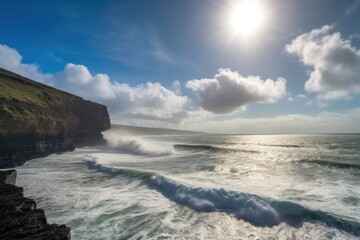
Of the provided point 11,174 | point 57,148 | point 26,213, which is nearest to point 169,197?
point 26,213

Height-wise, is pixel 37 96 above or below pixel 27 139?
above

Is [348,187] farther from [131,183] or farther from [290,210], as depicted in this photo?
[131,183]

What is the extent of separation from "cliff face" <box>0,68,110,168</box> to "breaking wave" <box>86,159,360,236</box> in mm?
28113

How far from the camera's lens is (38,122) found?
4294 cm

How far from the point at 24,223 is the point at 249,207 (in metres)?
10.8

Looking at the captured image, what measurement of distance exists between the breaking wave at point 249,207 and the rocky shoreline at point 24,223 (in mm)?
7748

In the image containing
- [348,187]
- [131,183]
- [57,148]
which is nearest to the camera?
[348,187]

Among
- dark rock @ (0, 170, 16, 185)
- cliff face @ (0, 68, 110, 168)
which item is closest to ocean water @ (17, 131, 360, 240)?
dark rock @ (0, 170, 16, 185)

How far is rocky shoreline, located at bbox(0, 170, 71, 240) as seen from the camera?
753 centimetres

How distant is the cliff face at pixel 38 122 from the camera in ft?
116

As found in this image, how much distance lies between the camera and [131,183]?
19.3 metres

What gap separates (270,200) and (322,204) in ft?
10.2

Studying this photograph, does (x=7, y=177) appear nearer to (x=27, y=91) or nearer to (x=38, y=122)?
(x=38, y=122)

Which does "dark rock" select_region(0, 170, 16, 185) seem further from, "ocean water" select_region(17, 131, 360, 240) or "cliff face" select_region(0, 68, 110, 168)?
"cliff face" select_region(0, 68, 110, 168)
